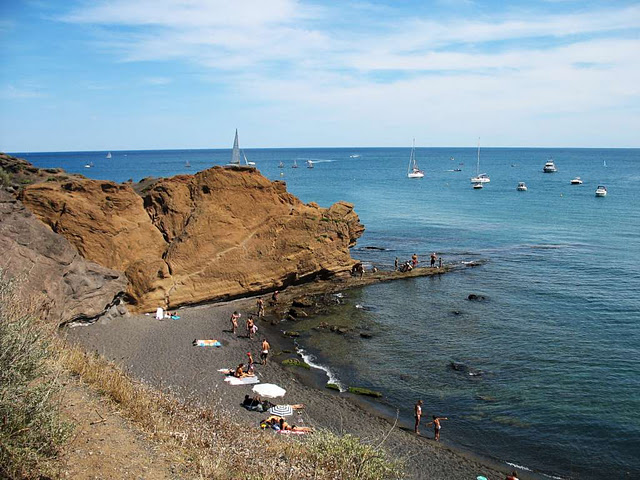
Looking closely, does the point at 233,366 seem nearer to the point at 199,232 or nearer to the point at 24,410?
the point at 199,232

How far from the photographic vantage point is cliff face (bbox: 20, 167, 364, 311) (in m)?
30.8

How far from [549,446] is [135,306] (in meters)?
21.8

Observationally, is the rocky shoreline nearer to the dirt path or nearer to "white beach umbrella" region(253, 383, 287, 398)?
"white beach umbrella" region(253, 383, 287, 398)

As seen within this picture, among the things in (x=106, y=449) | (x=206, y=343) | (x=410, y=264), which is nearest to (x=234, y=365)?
(x=206, y=343)

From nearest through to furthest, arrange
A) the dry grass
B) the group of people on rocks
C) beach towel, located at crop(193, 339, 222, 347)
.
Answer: the dry grass, beach towel, located at crop(193, 339, 222, 347), the group of people on rocks

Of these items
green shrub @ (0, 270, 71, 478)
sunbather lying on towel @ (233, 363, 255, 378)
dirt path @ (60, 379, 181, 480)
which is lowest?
sunbather lying on towel @ (233, 363, 255, 378)

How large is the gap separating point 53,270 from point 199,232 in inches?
388

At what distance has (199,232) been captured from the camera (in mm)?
33406

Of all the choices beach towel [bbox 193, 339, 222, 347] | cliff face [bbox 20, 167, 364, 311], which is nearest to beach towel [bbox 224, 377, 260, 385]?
beach towel [bbox 193, 339, 222, 347]

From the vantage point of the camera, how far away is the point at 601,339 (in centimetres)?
2717

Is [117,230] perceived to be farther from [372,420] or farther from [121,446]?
[121,446]

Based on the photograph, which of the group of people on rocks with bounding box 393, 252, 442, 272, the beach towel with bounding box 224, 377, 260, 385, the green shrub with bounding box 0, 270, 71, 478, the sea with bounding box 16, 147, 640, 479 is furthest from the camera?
the group of people on rocks with bounding box 393, 252, 442, 272

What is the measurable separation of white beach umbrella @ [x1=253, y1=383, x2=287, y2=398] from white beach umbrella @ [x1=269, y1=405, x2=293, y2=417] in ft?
3.92

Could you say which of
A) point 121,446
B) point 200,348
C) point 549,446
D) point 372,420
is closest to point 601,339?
point 549,446
